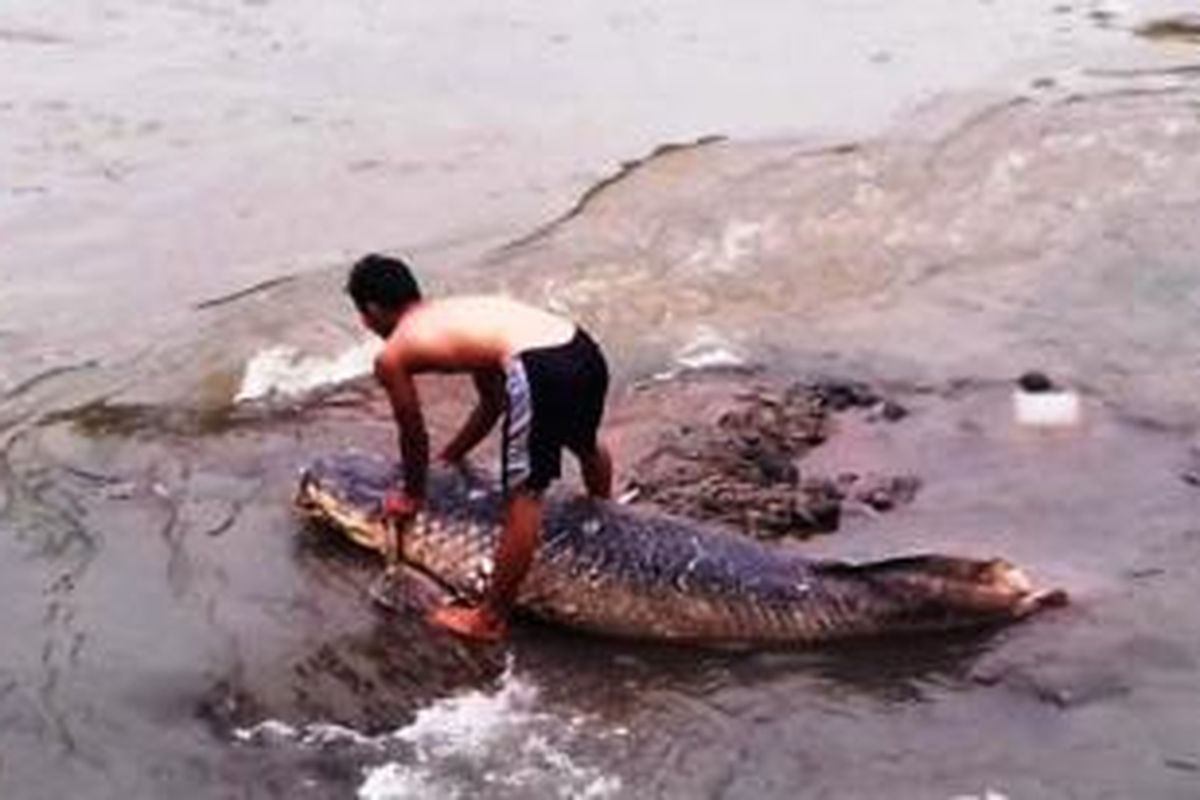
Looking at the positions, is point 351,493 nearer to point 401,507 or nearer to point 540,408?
point 401,507

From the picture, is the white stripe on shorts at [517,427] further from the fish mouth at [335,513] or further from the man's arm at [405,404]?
the fish mouth at [335,513]

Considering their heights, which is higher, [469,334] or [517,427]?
[469,334]

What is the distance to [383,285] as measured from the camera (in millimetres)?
7484

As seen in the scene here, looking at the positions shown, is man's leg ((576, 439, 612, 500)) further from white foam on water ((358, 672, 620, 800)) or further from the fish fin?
white foam on water ((358, 672, 620, 800))

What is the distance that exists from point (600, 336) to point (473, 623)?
135 inches

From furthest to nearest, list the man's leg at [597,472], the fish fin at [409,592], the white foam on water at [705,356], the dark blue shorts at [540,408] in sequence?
the white foam on water at [705,356], the man's leg at [597,472], the fish fin at [409,592], the dark blue shorts at [540,408]

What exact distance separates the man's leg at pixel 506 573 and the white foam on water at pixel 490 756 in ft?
1.11

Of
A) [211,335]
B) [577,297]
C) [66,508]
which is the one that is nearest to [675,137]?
[577,297]

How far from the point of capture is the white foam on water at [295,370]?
33.3 ft

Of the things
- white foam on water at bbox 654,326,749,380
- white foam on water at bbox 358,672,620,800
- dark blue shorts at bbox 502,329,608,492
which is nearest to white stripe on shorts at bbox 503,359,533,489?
dark blue shorts at bbox 502,329,608,492

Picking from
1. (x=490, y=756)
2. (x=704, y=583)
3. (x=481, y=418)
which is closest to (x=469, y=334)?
(x=481, y=418)

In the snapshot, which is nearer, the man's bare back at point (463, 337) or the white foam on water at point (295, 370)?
the man's bare back at point (463, 337)

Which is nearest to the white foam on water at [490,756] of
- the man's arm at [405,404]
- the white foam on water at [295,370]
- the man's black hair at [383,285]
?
the man's arm at [405,404]

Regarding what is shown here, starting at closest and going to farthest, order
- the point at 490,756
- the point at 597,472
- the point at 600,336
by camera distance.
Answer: the point at 490,756
the point at 597,472
the point at 600,336
